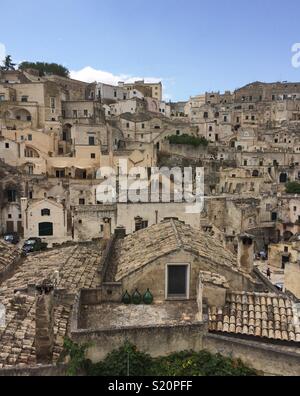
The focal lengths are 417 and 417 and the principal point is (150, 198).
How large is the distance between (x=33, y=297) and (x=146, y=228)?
18.6ft

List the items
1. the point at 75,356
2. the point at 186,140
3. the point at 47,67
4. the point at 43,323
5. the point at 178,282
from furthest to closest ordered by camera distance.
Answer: the point at 47,67 → the point at 186,140 → the point at 178,282 → the point at 43,323 → the point at 75,356

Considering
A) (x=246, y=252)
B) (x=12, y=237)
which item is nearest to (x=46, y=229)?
(x=12, y=237)

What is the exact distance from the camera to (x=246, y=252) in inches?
516

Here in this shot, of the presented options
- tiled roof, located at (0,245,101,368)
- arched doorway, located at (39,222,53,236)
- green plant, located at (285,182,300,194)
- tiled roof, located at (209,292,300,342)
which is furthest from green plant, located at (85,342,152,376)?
green plant, located at (285,182,300,194)

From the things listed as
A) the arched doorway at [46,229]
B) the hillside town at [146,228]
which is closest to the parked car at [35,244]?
the hillside town at [146,228]

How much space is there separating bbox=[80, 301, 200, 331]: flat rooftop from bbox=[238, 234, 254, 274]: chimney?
9.12ft

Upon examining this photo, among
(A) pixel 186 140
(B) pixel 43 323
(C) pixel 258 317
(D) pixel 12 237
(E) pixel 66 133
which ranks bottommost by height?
(D) pixel 12 237

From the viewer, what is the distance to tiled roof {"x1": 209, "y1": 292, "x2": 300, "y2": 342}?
9383mm

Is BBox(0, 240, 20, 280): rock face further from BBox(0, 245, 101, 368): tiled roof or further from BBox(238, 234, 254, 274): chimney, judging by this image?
BBox(238, 234, 254, 274): chimney

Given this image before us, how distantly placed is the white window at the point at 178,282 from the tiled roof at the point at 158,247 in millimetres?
515

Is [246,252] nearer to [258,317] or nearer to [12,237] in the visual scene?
[258,317]
